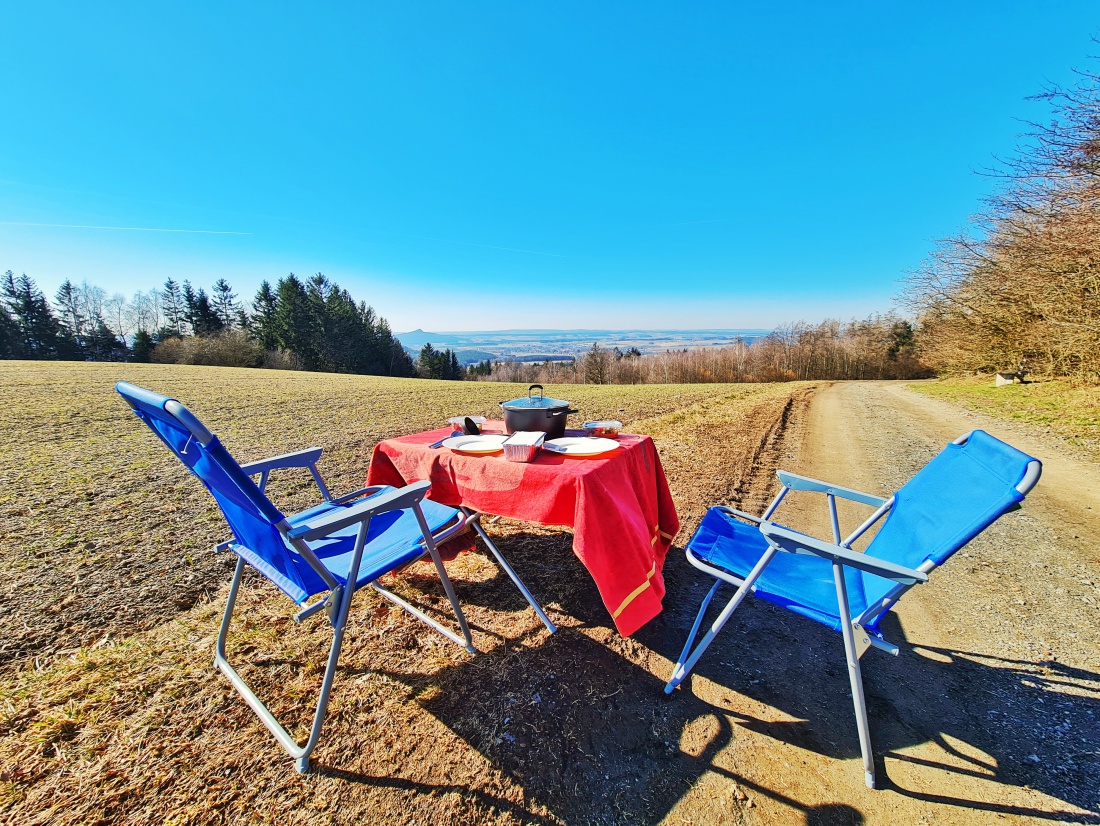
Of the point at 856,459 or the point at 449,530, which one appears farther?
the point at 856,459

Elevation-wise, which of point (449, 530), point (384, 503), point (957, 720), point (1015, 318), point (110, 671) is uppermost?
point (1015, 318)

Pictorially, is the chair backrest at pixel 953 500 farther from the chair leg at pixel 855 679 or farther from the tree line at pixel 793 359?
the tree line at pixel 793 359

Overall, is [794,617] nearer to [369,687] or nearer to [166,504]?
[369,687]

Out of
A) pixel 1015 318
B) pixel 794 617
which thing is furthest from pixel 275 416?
pixel 1015 318

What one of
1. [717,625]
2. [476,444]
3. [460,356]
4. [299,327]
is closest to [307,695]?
[476,444]

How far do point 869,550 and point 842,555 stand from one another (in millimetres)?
871

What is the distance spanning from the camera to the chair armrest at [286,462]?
2.22 metres

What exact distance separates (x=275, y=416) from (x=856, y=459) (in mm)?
10701

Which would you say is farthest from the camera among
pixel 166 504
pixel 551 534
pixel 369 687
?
pixel 166 504

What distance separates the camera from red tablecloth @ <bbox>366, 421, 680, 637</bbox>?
1.92 meters

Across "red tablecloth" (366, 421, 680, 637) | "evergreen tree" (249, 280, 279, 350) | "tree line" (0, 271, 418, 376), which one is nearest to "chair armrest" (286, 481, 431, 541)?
"red tablecloth" (366, 421, 680, 637)

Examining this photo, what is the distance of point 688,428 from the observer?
7.40m

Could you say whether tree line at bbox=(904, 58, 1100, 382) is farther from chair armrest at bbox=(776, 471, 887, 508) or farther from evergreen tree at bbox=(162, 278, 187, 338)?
evergreen tree at bbox=(162, 278, 187, 338)

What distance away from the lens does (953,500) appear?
181cm
